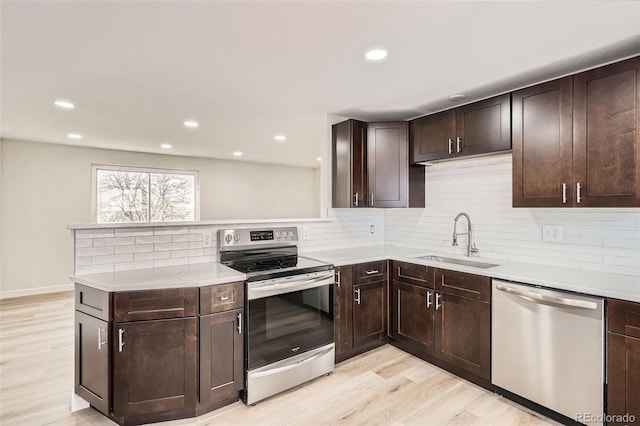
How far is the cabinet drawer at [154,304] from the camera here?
1.96 m

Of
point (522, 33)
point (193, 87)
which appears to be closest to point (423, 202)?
point (522, 33)

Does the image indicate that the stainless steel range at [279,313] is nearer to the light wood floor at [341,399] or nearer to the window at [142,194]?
the light wood floor at [341,399]

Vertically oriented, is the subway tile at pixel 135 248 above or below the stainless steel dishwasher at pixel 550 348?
above

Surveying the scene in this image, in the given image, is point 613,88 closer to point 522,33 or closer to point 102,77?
point 522,33

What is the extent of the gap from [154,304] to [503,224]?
9.23ft

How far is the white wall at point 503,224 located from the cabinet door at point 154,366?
8.19 ft

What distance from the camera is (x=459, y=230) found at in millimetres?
3193

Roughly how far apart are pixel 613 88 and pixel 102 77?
361cm

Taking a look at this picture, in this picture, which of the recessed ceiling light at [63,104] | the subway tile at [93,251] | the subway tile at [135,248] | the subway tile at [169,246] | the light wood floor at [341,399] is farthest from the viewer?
the recessed ceiling light at [63,104]

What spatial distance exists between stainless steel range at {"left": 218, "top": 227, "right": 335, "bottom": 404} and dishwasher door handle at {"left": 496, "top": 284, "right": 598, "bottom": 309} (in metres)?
1.29

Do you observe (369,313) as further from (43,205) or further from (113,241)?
(43,205)

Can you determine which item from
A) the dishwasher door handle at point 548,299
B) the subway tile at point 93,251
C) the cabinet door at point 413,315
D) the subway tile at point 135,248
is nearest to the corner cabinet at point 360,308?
the cabinet door at point 413,315

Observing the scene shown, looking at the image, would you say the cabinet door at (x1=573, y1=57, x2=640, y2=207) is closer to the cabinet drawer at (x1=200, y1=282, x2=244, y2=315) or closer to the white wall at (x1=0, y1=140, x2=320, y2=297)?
the cabinet drawer at (x1=200, y1=282, x2=244, y2=315)

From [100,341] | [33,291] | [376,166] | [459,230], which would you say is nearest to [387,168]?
[376,166]
